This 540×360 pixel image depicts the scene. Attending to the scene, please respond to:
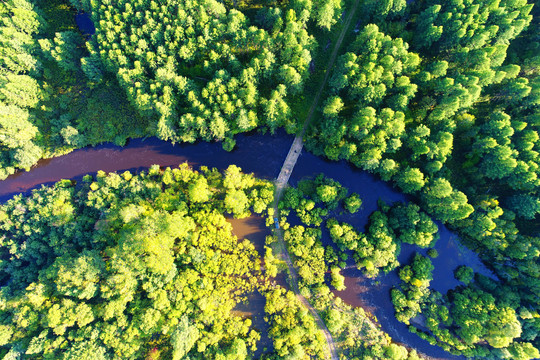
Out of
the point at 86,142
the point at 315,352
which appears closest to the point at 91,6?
the point at 86,142

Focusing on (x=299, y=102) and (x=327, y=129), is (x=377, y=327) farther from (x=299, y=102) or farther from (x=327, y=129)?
(x=299, y=102)

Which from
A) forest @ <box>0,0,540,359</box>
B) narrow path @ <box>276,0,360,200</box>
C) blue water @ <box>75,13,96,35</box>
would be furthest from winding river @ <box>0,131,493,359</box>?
blue water @ <box>75,13,96,35</box>

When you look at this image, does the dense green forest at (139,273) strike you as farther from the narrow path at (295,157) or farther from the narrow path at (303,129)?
the narrow path at (303,129)

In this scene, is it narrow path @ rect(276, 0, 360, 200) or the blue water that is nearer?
narrow path @ rect(276, 0, 360, 200)

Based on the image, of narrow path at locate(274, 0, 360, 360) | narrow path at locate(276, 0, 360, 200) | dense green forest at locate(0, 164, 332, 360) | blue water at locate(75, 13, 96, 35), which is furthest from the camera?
blue water at locate(75, 13, 96, 35)

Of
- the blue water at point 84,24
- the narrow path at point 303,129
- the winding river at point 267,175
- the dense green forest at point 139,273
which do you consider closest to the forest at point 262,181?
the dense green forest at point 139,273

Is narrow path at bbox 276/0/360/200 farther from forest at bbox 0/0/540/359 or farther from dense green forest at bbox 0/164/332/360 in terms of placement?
dense green forest at bbox 0/164/332/360
